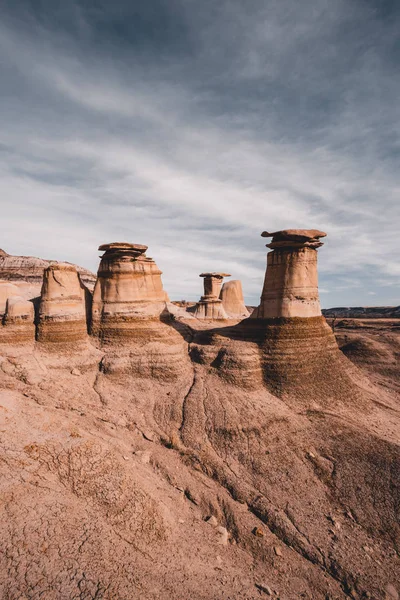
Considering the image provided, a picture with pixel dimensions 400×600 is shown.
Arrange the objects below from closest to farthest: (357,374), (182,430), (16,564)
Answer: (16,564), (182,430), (357,374)

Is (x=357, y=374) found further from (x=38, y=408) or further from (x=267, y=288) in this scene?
(x=38, y=408)

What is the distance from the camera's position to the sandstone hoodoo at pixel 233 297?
3944 cm

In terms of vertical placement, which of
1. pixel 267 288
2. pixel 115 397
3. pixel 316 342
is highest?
pixel 267 288

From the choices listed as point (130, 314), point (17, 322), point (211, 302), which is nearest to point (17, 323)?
point (17, 322)

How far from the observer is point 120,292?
1780cm

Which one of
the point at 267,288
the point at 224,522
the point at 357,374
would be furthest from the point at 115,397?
the point at 357,374

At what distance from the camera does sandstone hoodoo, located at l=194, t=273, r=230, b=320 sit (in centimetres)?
3388

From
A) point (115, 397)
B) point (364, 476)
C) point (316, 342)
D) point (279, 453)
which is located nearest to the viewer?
point (364, 476)

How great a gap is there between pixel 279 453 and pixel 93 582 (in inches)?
307

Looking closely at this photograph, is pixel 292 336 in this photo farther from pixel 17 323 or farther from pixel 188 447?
pixel 17 323

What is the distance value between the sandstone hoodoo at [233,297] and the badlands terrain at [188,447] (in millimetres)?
19189

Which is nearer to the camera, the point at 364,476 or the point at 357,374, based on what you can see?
the point at 364,476

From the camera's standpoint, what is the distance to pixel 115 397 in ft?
47.9

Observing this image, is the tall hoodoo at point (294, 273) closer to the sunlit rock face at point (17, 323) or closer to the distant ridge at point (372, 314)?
the sunlit rock face at point (17, 323)
